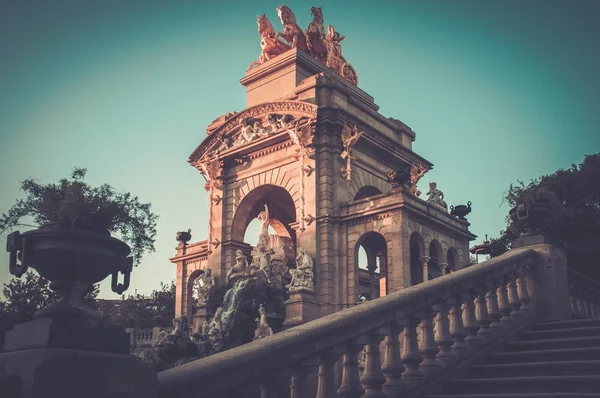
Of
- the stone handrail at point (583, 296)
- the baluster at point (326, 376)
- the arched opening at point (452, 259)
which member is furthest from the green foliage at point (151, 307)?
the baluster at point (326, 376)

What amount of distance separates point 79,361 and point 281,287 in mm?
26436

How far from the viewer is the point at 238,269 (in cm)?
3145

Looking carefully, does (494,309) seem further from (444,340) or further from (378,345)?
(378,345)

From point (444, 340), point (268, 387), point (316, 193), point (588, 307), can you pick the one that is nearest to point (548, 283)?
point (588, 307)

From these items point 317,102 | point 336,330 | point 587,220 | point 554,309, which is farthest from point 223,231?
point 336,330

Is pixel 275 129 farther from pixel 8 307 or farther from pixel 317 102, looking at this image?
pixel 8 307

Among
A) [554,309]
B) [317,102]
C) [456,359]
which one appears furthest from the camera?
[317,102]

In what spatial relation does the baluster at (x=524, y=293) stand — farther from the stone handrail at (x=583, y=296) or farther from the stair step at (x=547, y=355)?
the stair step at (x=547, y=355)

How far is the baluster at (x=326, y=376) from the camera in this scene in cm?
600

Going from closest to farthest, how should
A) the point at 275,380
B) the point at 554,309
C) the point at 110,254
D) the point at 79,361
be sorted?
1. the point at 79,361
2. the point at 110,254
3. the point at 275,380
4. the point at 554,309

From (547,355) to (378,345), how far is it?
2.65 meters

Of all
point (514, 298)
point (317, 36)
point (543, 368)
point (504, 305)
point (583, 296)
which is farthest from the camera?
point (317, 36)

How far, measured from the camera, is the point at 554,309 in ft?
34.6

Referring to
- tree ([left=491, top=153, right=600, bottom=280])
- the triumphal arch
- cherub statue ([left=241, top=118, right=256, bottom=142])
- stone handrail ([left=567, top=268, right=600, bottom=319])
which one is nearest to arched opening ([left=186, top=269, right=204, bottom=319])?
the triumphal arch
